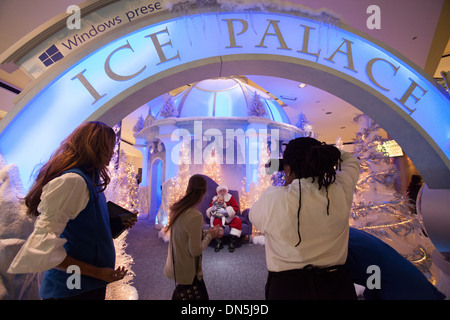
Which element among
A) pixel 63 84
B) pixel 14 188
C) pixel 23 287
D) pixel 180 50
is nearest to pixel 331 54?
pixel 180 50

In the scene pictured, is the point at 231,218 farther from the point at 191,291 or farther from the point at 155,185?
the point at 155,185

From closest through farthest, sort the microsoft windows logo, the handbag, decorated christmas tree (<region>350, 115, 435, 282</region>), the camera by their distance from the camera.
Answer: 1. the camera
2. the microsoft windows logo
3. the handbag
4. decorated christmas tree (<region>350, 115, 435, 282</region>)

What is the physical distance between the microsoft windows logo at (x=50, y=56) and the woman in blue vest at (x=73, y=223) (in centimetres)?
87

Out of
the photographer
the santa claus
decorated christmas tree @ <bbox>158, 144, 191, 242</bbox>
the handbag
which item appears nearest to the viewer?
the photographer

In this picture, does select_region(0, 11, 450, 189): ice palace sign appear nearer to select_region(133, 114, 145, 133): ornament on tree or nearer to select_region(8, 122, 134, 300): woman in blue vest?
select_region(8, 122, 134, 300): woman in blue vest

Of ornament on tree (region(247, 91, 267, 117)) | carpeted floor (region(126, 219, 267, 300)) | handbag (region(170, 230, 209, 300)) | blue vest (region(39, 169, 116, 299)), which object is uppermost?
ornament on tree (region(247, 91, 267, 117))

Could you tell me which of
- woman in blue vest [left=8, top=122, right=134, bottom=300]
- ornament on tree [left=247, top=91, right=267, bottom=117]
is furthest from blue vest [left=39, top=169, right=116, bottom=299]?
ornament on tree [left=247, top=91, right=267, bottom=117]

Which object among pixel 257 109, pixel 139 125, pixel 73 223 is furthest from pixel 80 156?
pixel 139 125

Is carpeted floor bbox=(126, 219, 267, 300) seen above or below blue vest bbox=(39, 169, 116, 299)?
below

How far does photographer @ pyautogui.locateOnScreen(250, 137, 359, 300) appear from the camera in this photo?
1.17 metres

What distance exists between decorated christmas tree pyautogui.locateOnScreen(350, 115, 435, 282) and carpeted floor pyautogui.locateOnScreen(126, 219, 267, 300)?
195cm

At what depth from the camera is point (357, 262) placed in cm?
136

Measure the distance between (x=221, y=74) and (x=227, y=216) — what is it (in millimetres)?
4351

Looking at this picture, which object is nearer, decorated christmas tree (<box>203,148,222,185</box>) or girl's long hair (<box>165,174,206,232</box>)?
girl's long hair (<box>165,174,206,232</box>)
